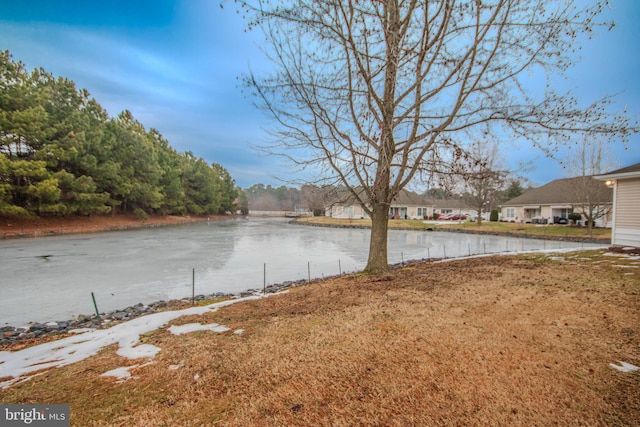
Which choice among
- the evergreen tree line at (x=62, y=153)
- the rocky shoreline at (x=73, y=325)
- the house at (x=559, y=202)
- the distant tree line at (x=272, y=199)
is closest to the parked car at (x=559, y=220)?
the house at (x=559, y=202)

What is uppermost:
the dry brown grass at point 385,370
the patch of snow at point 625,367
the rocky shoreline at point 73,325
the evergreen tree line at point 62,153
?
the evergreen tree line at point 62,153

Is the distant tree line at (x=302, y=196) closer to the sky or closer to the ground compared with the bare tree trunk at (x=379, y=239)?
closer to the sky

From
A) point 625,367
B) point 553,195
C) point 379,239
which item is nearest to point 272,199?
point 553,195

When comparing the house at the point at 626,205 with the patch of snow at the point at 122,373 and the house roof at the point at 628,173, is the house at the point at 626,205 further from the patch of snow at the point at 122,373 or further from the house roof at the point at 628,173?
the patch of snow at the point at 122,373

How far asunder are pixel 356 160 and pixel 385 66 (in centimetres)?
211

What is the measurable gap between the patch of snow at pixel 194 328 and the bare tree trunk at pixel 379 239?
4349 mm

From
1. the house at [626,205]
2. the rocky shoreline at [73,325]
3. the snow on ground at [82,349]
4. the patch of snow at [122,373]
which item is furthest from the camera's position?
the house at [626,205]

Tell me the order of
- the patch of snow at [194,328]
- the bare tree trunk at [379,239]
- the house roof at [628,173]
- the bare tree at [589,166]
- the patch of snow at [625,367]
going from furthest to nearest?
the bare tree at [589,166]
the house roof at [628,173]
the bare tree trunk at [379,239]
the patch of snow at [194,328]
the patch of snow at [625,367]

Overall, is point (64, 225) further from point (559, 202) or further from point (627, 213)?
point (559, 202)

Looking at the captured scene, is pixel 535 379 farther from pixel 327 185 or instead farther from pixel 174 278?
pixel 174 278

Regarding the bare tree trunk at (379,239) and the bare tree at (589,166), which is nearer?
the bare tree trunk at (379,239)

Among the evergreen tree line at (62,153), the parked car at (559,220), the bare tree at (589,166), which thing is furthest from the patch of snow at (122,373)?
the parked car at (559,220)

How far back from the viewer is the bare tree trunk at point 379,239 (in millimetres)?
7320

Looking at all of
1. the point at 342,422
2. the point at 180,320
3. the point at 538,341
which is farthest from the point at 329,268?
the point at 342,422
